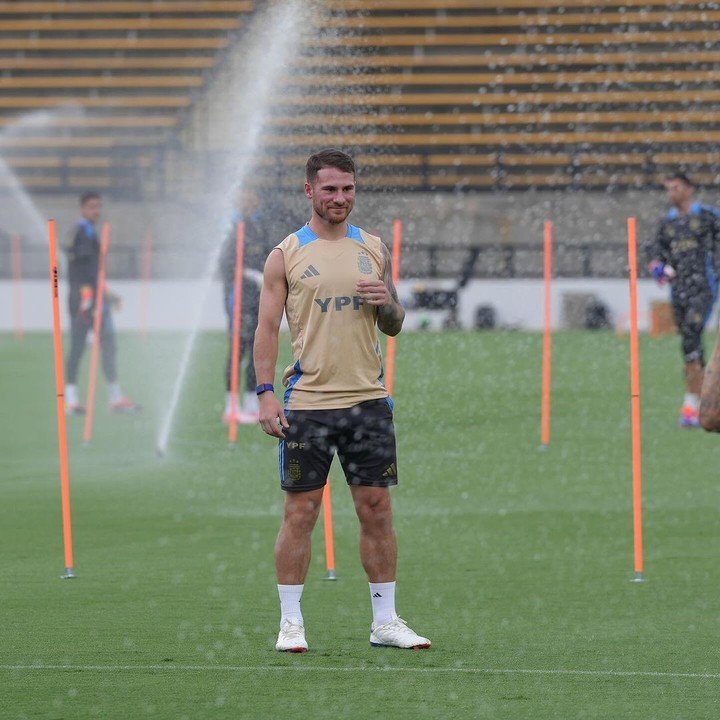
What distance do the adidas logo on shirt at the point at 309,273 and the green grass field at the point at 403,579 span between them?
127cm

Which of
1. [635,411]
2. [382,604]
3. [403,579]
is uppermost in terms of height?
[635,411]

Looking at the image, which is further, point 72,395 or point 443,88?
point 443,88

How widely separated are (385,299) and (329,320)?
22cm

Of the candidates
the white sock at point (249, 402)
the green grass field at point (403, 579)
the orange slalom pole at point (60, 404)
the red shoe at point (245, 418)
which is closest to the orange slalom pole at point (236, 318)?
the green grass field at point (403, 579)

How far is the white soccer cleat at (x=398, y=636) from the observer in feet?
18.4

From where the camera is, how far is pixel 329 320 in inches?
219

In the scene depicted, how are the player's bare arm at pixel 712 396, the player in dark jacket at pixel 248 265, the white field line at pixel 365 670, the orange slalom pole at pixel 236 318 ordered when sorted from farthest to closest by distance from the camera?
the player in dark jacket at pixel 248 265
the orange slalom pole at pixel 236 318
the white field line at pixel 365 670
the player's bare arm at pixel 712 396

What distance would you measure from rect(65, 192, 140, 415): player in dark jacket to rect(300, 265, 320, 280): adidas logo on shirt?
31.3ft

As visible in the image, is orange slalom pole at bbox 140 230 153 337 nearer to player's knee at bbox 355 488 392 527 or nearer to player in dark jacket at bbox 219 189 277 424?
player in dark jacket at bbox 219 189 277 424

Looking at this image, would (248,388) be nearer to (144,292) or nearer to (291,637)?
(291,637)

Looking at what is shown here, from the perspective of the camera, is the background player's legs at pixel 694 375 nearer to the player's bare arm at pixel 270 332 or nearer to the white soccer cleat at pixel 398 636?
the white soccer cleat at pixel 398 636

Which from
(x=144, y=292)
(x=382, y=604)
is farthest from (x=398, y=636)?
(x=144, y=292)

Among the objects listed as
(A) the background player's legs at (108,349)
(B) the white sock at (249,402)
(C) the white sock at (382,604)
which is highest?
(A) the background player's legs at (108,349)

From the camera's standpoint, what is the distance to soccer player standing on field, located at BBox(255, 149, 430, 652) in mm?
5539
